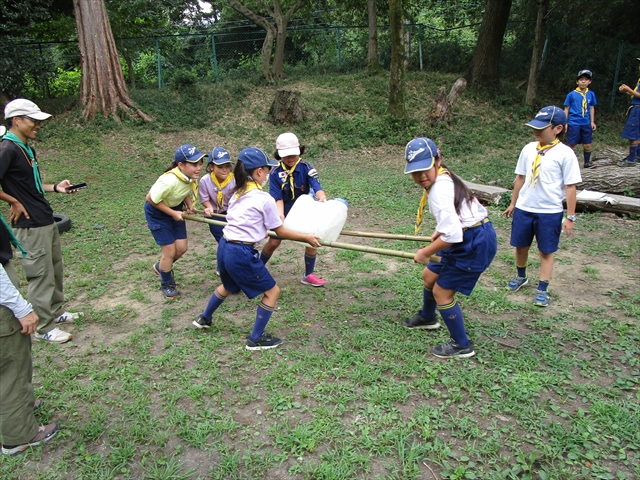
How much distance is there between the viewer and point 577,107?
900 cm

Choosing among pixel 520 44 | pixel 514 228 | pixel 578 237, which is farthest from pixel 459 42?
pixel 514 228

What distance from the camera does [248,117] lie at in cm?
1416

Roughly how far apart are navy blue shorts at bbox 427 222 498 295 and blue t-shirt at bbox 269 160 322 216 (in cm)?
180

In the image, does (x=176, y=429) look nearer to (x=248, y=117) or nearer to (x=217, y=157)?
(x=217, y=157)

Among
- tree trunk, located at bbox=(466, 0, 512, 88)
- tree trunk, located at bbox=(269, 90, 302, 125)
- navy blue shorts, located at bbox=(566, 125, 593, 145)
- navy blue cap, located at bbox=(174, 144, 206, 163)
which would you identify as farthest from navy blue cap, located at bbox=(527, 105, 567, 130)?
tree trunk, located at bbox=(466, 0, 512, 88)

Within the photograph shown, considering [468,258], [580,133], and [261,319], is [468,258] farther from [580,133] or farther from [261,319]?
[580,133]

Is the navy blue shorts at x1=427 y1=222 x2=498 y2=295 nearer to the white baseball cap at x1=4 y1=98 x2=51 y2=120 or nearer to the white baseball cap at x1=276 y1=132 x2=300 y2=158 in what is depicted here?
the white baseball cap at x1=276 y1=132 x2=300 y2=158

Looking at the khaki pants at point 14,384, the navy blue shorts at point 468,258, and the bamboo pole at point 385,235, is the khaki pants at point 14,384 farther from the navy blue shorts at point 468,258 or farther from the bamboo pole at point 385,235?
the navy blue shorts at point 468,258

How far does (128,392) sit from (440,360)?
2.50 meters

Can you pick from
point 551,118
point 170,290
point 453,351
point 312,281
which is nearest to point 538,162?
point 551,118

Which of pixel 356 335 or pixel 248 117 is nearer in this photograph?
pixel 356 335

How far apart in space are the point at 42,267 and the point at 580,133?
9.49m

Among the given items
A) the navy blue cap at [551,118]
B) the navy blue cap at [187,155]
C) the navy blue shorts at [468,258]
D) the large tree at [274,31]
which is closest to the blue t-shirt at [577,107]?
the navy blue cap at [551,118]

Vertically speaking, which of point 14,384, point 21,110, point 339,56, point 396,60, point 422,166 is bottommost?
point 14,384
